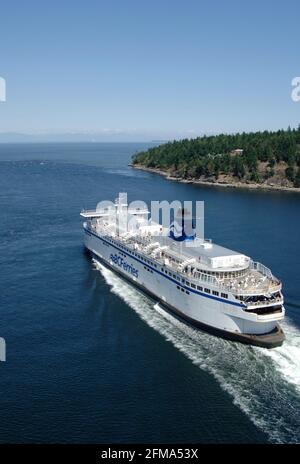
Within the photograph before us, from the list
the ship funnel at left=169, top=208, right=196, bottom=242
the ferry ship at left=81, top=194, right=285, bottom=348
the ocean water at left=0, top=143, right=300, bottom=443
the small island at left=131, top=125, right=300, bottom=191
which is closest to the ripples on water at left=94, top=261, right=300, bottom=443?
the ocean water at left=0, top=143, right=300, bottom=443

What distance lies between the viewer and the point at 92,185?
138 m

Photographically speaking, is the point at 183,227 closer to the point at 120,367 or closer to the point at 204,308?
the point at 204,308

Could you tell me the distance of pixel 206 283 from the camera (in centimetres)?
4181

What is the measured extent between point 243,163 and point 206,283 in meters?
116

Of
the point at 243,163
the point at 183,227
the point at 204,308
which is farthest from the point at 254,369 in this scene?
the point at 243,163

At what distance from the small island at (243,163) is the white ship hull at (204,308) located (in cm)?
9590

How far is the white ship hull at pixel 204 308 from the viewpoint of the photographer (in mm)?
39250

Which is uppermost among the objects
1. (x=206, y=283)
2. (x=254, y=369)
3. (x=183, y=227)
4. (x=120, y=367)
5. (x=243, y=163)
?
(x=243, y=163)

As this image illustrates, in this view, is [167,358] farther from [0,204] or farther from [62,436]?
[0,204]

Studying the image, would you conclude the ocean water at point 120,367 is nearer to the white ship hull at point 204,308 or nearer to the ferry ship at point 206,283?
the white ship hull at point 204,308

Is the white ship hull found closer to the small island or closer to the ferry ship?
the ferry ship

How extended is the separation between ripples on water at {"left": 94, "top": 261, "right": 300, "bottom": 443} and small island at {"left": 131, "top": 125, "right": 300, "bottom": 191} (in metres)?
103

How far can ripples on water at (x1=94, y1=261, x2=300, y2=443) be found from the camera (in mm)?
30203
